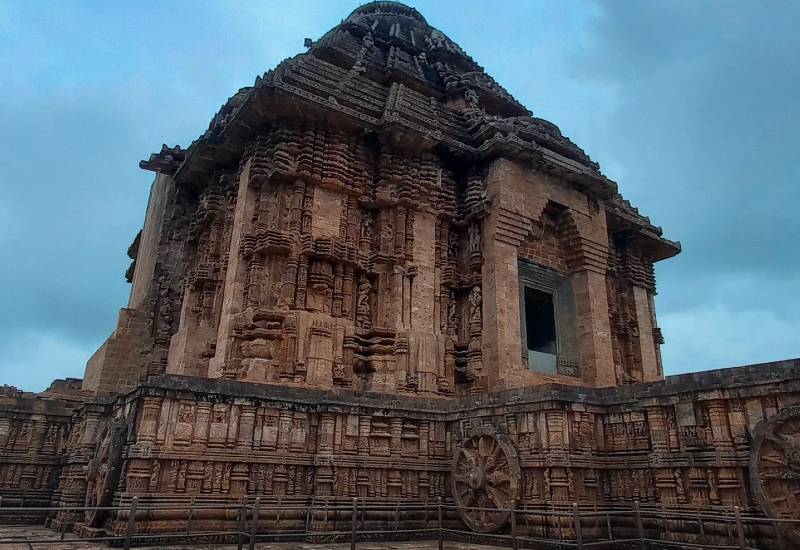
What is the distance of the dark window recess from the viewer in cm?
1733

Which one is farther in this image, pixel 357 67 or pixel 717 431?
pixel 357 67

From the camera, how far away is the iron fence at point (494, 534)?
7.83 meters

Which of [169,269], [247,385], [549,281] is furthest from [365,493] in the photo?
[169,269]

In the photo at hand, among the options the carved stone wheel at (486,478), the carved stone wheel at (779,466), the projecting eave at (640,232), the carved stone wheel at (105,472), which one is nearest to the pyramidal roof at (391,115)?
the projecting eave at (640,232)

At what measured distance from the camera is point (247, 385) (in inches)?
424

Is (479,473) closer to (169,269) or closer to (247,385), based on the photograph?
(247,385)

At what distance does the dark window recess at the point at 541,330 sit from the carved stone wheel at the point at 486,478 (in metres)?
6.14

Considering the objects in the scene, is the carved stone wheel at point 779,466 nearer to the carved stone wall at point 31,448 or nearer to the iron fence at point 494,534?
the iron fence at point 494,534

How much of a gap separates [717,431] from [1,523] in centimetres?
1421

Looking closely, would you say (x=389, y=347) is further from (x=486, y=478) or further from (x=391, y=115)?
(x=391, y=115)

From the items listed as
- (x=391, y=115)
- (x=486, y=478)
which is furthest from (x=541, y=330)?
(x=486, y=478)

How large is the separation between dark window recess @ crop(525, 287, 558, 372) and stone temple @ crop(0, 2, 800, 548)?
120 mm

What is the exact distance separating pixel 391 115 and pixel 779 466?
12520 mm

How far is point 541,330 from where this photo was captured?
19.4 m
